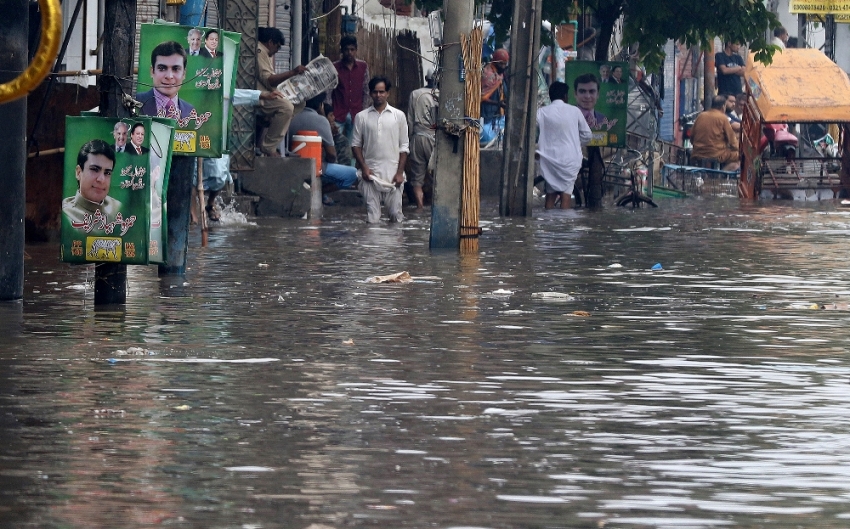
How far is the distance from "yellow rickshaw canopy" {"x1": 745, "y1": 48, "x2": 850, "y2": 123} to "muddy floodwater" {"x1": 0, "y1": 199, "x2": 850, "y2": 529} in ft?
53.4

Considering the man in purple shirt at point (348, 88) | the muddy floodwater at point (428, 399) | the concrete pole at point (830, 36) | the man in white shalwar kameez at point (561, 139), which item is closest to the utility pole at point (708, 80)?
the concrete pole at point (830, 36)

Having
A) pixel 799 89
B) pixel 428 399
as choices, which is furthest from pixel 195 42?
pixel 799 89

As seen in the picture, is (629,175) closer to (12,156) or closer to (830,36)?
(830,36)

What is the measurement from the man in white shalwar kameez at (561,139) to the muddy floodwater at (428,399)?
458 inches

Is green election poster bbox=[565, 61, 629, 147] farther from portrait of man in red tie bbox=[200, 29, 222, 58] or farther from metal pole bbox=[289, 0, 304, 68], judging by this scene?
portrait of man in red tie bbox=[200, 29, 222, 58]

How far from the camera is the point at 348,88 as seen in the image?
27.3 m

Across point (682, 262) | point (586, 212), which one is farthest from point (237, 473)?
point (586, 212)

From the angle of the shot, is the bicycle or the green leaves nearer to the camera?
the bicycle

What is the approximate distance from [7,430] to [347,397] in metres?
1.47

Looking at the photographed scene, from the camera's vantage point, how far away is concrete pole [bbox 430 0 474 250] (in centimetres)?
1609

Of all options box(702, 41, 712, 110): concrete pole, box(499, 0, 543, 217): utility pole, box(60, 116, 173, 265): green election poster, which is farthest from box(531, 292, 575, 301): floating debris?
box(702, 41, 712, 110): concrete pole

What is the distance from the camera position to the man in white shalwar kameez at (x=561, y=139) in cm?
2602

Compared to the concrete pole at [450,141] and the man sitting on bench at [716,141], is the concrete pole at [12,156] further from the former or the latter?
the man sitting on bench at [716,141]

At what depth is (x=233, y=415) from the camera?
7.11m
